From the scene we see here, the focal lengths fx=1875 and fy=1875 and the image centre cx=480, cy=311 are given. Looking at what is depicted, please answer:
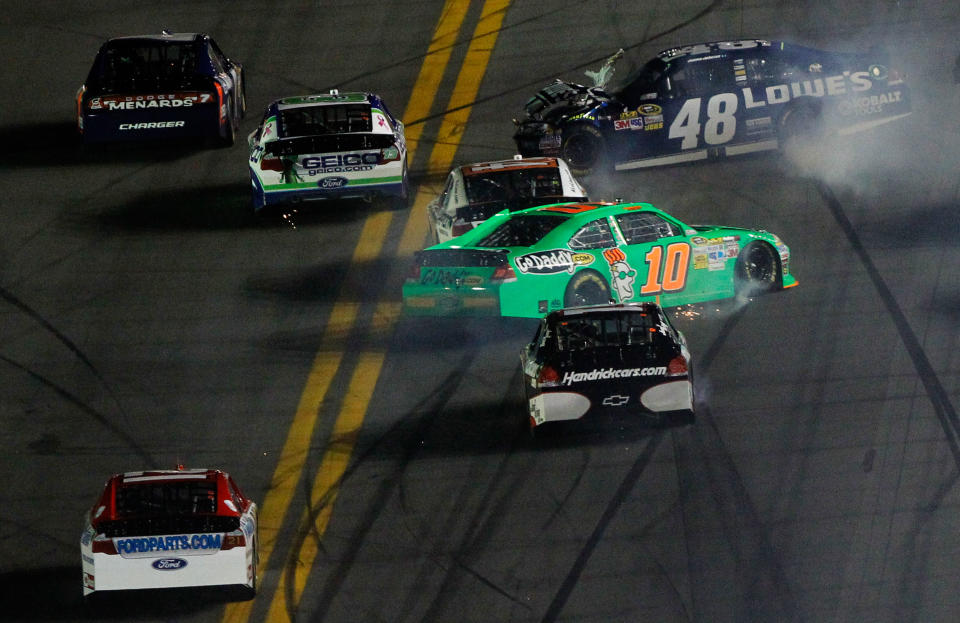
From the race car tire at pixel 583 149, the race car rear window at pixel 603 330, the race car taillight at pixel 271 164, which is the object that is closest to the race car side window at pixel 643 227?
the race car rear window at pixel 603 330

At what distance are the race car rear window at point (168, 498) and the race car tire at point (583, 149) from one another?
10.8m

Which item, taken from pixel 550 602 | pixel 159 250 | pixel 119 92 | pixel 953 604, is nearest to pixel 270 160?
pixel 159 250

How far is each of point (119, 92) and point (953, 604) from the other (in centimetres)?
1437

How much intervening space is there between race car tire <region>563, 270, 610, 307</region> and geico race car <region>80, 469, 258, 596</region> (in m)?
5.98

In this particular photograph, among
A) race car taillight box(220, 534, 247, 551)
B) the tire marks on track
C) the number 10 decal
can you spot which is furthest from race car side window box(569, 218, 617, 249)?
race car taillight box(220, 534, 247, 551)

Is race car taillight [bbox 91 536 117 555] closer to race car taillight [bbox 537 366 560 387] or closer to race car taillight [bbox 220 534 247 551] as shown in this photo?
race car taillight [bbox 220 534 247 551]

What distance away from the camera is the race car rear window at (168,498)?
14.7 m

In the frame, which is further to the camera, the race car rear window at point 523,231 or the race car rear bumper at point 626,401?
the race car rear window at point 523,231

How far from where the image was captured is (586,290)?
19875mm

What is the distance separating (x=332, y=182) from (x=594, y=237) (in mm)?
4138

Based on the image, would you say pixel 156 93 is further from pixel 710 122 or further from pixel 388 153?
pixel 710 122

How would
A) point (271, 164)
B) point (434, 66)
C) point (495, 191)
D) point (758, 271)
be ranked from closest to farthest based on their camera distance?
1. point (758, 271)
2. point (495, 191)
3. point (271, 164)
4. point (434, 66)

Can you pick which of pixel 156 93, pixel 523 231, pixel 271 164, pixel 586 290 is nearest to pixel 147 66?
pixel 156 93

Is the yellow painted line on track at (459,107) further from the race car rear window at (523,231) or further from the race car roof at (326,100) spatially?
the race car rear window at (523,231)
